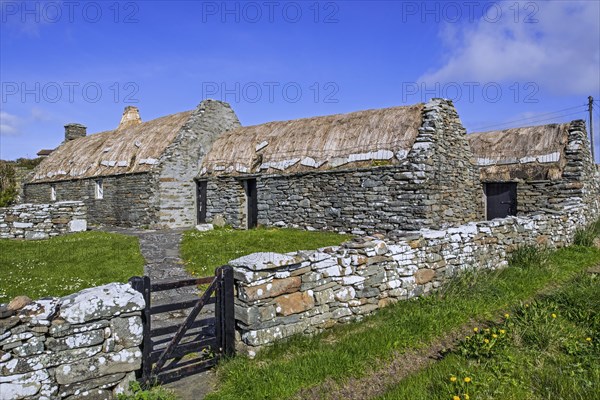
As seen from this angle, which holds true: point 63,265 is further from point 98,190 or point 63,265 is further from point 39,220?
point 98,190

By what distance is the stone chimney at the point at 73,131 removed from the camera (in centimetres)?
3350

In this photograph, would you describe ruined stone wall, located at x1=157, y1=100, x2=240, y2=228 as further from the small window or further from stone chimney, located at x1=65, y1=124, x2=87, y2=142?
stone chimney, located at x1=65, y1=124, x2=87, y2=142

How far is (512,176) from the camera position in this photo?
63.6 feet

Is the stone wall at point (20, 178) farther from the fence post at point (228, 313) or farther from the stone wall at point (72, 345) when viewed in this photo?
the stone wall at point (72, 345)

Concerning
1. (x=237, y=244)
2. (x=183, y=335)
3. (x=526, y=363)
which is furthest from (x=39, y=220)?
(x=526, y=363)

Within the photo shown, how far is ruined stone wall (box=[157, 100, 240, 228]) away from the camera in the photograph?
21.0m

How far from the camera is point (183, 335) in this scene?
5.70m

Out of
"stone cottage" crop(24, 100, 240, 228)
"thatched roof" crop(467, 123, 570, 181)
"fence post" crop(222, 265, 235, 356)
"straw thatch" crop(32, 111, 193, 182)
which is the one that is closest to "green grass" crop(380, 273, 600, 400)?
"fence post" crop(222, 265, 235, 356)

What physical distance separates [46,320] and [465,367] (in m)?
5.12

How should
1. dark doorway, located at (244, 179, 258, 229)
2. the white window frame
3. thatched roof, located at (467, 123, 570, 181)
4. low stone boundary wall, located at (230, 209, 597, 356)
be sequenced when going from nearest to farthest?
low stone boundary wall, located at (230, 209, 597, 356) → thatched roof, located at (467, 123, 570, 181) → dark doorway, located at (244, 179, 258, 229) → the white window frame

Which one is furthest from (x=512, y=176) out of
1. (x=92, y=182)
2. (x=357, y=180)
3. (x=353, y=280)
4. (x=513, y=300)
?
(x=92, y=182)

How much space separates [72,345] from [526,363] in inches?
227

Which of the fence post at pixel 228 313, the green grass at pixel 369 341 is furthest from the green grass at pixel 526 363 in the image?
the fence post at pixel 228 313

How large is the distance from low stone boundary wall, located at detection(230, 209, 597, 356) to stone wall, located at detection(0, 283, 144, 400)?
5.47ft
